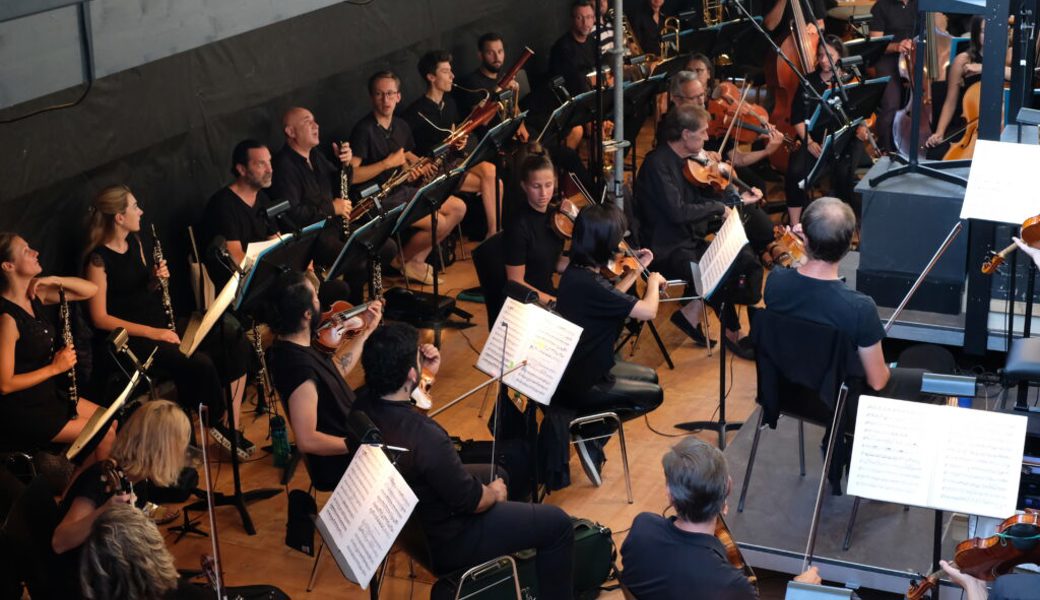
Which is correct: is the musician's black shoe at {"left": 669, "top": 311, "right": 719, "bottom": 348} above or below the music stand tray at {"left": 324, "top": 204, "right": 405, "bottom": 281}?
below

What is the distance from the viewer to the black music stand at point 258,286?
16.1 feet

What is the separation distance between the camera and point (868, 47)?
8586 millimetres

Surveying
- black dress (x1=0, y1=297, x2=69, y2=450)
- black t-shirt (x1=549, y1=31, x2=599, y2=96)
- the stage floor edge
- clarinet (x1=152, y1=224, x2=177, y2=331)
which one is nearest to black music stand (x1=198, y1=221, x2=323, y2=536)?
clarinet (x1=152, y1=224, x2=177, y2=331)

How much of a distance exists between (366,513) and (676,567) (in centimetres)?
91

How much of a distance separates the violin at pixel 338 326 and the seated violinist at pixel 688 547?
6.48 ft

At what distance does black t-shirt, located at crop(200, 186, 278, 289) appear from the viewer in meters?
6.14

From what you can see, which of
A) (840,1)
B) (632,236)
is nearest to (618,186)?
(632,236)

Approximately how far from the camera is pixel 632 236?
645 centimetres

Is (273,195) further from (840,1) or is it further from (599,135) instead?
(840,1)

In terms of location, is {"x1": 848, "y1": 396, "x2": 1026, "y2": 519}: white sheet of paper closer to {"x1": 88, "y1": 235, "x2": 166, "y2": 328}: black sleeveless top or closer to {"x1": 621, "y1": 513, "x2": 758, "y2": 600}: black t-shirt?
{"x1": 621, "y1": 513, "x2": 758, "y2": 600}: black t-shirt

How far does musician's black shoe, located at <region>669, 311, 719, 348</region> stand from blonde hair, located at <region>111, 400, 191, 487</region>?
3239 mm

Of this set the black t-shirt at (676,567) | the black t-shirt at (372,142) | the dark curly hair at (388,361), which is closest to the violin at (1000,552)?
the black t-shirt at (676,567)

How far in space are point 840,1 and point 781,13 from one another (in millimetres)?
2147

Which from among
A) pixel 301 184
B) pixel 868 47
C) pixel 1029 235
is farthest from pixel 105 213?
pixel 868 47
